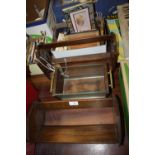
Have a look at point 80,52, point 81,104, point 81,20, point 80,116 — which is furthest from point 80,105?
point 81,20

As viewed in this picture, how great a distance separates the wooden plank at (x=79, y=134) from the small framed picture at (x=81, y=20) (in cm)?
87

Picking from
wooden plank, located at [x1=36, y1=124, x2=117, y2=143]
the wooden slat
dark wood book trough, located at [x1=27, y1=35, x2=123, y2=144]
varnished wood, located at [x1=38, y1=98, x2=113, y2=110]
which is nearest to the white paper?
dark wood book trough, located at [x1=27, y1=35, x2=123, y2=144]

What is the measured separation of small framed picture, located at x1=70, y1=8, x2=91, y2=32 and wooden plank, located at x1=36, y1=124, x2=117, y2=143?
872 millimetres

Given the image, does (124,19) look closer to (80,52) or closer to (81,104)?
(80,52)

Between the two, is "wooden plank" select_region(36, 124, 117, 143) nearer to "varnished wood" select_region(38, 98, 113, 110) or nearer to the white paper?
"varnished wood" select_region(38, 98, 113, 110)

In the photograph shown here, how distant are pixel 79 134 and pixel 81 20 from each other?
3.15 feet

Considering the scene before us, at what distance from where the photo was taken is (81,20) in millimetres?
1394

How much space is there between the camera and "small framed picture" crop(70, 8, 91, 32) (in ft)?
4.43

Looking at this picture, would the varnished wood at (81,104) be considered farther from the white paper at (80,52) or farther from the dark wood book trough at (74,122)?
the white paper at (80,52)

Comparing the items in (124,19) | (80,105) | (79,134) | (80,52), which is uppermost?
(124,19)
